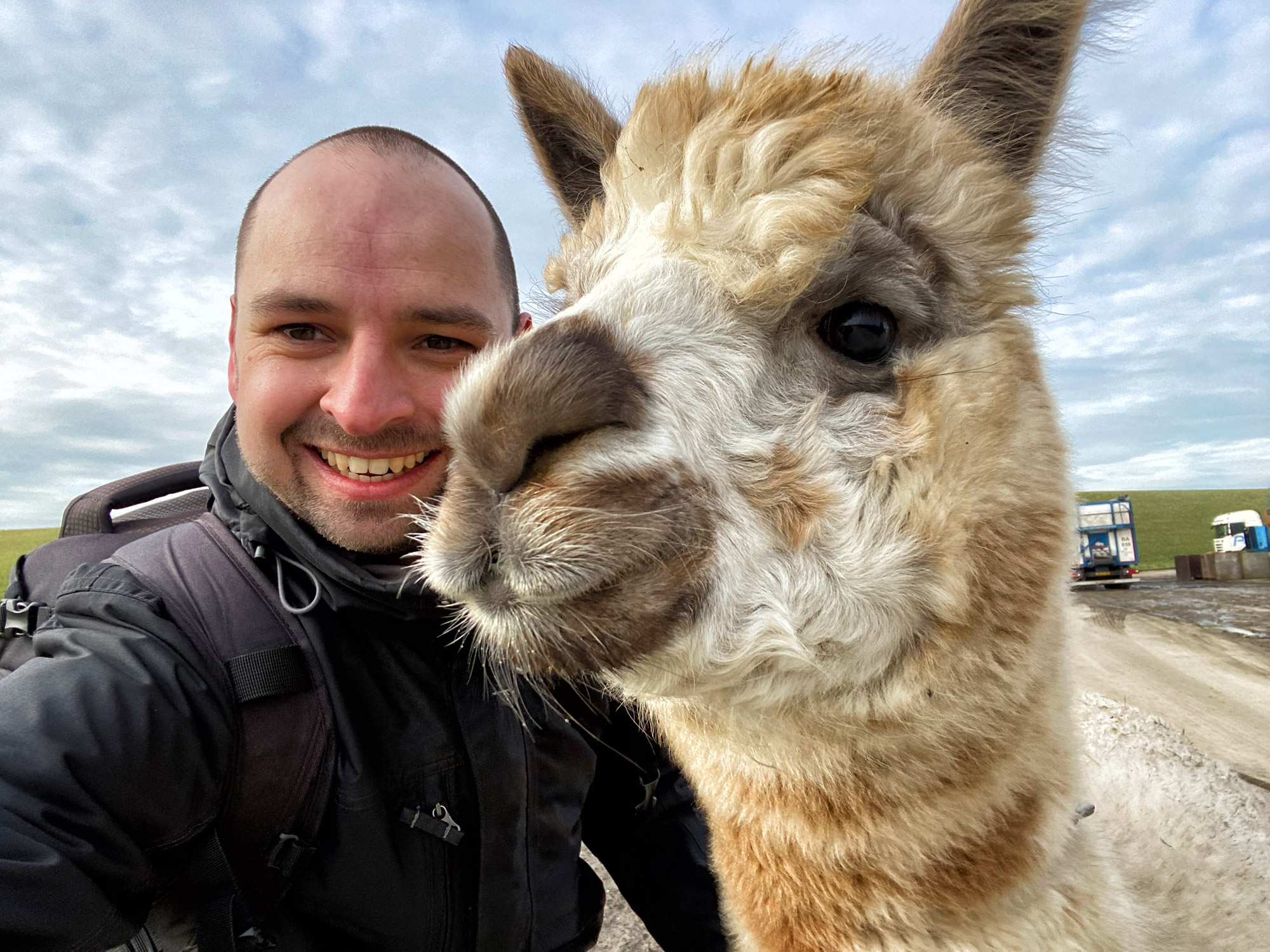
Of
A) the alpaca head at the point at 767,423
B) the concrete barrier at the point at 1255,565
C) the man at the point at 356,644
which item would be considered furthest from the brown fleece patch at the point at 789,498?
→ the concrete barrier at the point at 1255,565

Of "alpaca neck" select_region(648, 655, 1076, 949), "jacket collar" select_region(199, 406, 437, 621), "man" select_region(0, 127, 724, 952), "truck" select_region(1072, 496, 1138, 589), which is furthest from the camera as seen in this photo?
"truck" select_region(1072, 496, 1138, 589)

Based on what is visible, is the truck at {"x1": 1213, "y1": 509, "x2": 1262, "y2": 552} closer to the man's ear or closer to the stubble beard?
the stubble beard

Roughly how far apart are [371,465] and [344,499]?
0.39 ft

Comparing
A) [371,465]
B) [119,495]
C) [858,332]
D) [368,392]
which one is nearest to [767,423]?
[858,332]

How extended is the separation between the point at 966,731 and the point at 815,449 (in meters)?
0.60

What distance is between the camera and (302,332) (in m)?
2.16

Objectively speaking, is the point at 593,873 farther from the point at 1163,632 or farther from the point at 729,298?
the point at 1163,632

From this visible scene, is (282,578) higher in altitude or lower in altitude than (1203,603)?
higher

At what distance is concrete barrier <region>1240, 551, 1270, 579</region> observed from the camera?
59.5 ft

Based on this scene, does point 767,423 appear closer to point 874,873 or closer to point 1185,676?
point 874,873

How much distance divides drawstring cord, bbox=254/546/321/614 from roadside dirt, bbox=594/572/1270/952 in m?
1.90

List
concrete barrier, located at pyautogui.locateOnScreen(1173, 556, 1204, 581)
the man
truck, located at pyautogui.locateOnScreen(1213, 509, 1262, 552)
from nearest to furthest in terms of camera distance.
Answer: the man < truck, located at pyautogui.locateOnScreen(1213, 509, 1262, 552) < concrete barrier, located at pyautogui.locateOnScreen(1173, 556, 1204, 581)

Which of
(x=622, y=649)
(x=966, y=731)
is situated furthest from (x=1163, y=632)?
(x=622, y=649)

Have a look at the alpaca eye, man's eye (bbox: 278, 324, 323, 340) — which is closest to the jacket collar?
man's eye (bbox: 278, 324, 323, 340)
